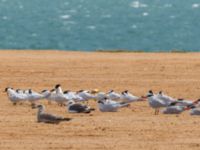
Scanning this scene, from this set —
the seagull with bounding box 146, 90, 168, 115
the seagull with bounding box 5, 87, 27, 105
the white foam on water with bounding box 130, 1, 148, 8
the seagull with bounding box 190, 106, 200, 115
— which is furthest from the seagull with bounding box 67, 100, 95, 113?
the white foam on water with bounding box 130, 1, 148, 8

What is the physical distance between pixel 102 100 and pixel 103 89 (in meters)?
3.75

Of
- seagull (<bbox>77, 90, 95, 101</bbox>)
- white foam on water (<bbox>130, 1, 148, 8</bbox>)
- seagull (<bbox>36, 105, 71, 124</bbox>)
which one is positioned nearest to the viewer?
seagull (<bbox>36, 105, 71, 124</bbox>)

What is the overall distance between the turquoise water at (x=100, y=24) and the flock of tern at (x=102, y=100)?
1344 inches

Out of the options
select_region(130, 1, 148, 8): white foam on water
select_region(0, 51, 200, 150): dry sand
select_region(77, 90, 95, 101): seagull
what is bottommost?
select_region(130, 1, 148, 8): white foam on water

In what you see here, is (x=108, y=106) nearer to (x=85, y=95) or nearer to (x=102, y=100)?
(x=102, y=100)

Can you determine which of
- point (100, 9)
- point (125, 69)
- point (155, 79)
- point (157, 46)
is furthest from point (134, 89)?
point (100, 9)

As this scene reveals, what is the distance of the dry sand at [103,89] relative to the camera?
1944 centimetres

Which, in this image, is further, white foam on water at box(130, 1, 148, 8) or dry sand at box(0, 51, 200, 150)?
white foam on water at box(130, 1, 148, 8)

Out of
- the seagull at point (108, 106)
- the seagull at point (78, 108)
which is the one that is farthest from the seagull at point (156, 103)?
the seagull at point (78, 108)

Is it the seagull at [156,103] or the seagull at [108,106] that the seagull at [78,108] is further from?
the seagull at [156,103]

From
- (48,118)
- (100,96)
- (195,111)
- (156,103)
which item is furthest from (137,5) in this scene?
(48,118)

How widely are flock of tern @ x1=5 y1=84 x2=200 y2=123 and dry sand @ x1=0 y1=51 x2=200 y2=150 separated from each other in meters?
0.18

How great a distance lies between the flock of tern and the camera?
75.3 ft

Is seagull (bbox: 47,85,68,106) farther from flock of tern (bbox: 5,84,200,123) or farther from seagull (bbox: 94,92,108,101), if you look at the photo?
seagull (bbox: 94,92,108,101)
